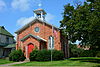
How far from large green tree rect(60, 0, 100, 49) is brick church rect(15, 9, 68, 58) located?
359 centimetres

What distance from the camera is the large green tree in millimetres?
18333

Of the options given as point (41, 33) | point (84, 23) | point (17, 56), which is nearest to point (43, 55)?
point (17, 56)

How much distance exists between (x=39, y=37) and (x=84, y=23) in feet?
38.9

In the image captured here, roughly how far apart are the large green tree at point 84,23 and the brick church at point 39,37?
3.59m

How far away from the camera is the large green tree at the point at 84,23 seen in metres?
18.3

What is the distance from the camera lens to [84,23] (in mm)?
21625

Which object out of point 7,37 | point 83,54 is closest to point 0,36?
point 7,37

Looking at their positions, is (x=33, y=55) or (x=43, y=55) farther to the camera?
(x=33, y=55)

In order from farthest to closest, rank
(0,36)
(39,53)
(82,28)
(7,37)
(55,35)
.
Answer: (7,37) → (0,36) → (55,35) → (39,53) → (82,28)

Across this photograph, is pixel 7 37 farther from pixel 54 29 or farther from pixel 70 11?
pixel 70 11

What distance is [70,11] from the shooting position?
27.2 m

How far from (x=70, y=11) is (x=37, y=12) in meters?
10.9

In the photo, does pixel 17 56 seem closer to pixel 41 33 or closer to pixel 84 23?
pixel 41 33

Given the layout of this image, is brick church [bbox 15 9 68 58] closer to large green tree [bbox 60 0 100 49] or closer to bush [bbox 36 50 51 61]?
bush [bbox 36 50 51 61]
